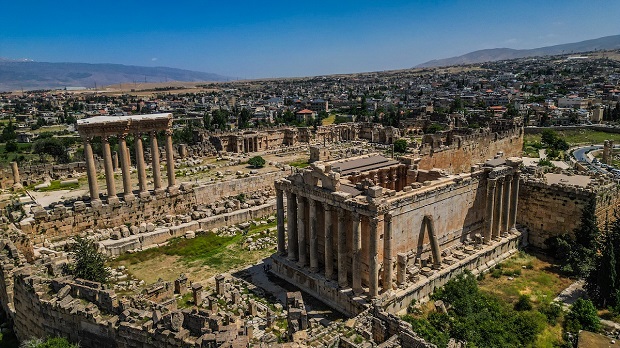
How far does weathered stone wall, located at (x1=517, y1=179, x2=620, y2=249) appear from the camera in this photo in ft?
91.4

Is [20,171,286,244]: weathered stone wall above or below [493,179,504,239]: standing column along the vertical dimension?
below

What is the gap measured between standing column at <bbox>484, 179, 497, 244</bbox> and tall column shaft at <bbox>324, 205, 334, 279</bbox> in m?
10.2

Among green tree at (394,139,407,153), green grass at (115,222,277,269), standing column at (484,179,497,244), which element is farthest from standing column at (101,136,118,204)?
green tree at (394,139,407,153)

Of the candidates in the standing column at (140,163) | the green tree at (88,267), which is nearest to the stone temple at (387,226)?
the green tree at (88,267)

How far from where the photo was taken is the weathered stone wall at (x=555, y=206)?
91.4 ft

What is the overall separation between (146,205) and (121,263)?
27.4 feet

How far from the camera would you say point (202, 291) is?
25156 millimetres

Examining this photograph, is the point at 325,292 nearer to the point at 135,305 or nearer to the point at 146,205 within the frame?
the point at 135,305

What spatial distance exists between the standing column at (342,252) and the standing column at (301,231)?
3.27 metres

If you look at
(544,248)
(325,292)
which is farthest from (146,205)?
(544,248)

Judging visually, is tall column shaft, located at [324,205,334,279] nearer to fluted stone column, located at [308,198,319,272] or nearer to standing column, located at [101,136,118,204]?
fluted stone column, located at [308,198,319,272]

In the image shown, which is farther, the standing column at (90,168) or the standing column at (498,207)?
the standing column at (90,168)

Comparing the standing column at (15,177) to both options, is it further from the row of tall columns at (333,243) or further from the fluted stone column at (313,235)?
the fluted stone column at (313,235)

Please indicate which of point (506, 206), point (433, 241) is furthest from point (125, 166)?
point (506, 206)
